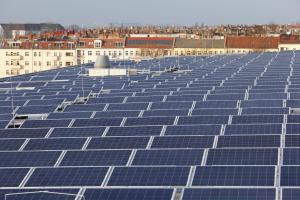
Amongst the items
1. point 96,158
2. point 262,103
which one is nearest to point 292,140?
point 96,158

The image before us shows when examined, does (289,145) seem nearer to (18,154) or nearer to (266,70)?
(18,154)

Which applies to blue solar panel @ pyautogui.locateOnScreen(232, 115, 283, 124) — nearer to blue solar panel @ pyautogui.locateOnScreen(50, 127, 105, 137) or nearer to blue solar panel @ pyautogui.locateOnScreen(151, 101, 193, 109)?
blue solar panel @ pyautogui.locateOnScreen(151, 101, 193, 109)

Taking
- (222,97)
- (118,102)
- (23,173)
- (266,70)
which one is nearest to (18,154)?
(23,173)

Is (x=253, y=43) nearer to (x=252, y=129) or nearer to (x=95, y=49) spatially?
(x=95, y=49)

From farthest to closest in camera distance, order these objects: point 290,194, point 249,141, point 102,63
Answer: point 102,63 → point 249,141 → point 290,194

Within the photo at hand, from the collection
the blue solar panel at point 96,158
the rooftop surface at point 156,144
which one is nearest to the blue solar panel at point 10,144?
the rooftop surface at point 156,144

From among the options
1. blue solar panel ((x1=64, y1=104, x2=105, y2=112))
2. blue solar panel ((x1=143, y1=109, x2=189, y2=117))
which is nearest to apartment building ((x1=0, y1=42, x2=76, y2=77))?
blue solar panel ((x1=64, y1=104, x2=105, y2=112))
